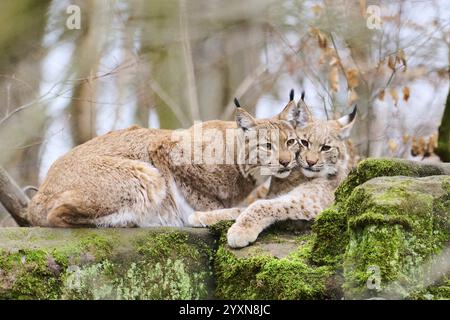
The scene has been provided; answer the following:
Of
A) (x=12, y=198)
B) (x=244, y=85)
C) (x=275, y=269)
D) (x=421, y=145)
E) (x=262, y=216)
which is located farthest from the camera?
(x=244, y=85)

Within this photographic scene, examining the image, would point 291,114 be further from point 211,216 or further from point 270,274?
point 270,274

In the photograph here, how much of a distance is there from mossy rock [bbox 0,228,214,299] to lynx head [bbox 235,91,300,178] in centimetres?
79

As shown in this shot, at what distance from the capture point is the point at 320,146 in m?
5.85

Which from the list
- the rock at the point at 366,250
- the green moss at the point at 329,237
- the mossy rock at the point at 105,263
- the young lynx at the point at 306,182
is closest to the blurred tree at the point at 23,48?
the mossy rock at the point at 105,263

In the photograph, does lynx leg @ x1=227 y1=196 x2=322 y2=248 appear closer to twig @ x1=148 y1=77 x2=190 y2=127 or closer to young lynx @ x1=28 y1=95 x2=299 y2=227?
young lynx @ x1=28 y1=95 x2=299 y2=227

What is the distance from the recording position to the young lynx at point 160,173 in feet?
18.2

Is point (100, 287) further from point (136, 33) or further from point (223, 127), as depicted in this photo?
point (136, 33)

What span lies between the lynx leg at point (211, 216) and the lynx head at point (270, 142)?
0.39 m

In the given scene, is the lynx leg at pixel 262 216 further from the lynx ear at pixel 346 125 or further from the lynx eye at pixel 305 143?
the lynx ear at pixel 346 125

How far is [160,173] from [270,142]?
88 centimetres

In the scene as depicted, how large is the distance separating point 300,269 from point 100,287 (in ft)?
4.33

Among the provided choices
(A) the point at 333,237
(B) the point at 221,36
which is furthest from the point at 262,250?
(B) the point at 221,36

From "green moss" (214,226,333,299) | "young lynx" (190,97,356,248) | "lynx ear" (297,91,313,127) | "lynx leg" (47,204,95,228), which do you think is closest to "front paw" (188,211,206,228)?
"young lynx" (190,97,356,248)

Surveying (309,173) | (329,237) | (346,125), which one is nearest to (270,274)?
(329,237)
